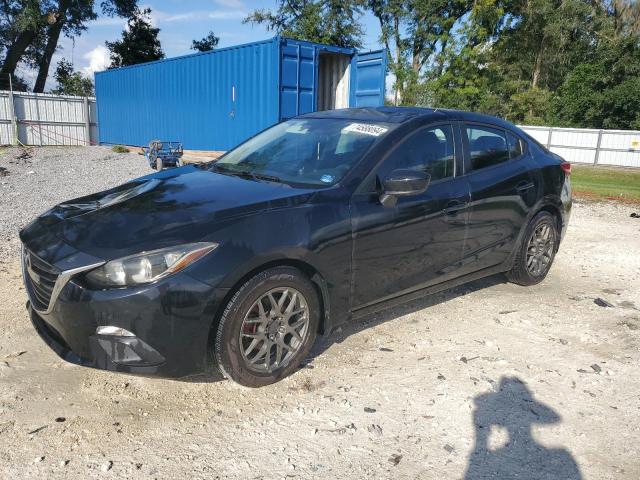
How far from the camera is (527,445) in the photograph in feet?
9.11

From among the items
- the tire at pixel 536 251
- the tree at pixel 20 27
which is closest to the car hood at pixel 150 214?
the tire at pixel 536 251

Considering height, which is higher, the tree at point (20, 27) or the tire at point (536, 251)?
the tree at point (20, 27)

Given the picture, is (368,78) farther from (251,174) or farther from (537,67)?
(537,67)

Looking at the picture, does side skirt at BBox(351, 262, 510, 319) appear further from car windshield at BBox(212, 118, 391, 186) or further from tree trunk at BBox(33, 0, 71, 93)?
tree trunk at BBox(33, 0, 71, 93)

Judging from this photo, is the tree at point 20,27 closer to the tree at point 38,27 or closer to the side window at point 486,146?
the tree at point 38,27

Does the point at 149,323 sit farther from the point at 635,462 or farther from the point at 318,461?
the point at 635,462

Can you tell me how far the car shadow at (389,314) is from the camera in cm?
388

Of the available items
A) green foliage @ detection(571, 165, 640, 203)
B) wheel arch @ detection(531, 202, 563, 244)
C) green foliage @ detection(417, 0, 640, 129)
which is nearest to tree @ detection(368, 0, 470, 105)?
green foliage @ detection(417, 0, 640, 129)

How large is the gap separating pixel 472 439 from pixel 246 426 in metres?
1.20

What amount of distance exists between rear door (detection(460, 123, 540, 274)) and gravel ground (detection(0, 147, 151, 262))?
4685mm

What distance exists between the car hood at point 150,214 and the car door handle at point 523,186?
2.27 metres

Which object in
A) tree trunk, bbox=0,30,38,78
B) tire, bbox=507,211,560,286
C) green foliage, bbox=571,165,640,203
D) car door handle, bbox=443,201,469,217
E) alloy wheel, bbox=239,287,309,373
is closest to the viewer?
alloy wheel, bbox=239,287,309,373

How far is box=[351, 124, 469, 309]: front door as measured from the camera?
11.6 feet

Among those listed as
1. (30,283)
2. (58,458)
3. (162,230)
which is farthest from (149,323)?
(30,283)
